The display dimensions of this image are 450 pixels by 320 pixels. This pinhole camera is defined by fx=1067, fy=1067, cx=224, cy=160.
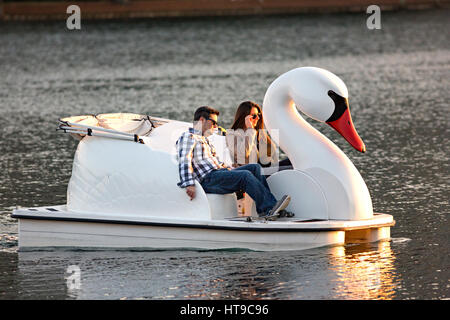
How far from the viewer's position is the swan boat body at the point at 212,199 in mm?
9758

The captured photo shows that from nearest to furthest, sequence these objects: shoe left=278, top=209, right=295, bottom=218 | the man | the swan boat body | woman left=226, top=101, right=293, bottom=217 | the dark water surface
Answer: the dark water surface
the swan boat body
the man
shoe left=278, top=209, right=295, bottom=218
woman left=226, top=101, right=293, bottom=217

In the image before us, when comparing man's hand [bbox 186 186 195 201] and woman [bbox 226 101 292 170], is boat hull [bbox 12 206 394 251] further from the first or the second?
woman [bbox 226 101 292 170]

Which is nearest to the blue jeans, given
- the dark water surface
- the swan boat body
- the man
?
the man

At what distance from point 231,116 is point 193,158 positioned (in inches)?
415

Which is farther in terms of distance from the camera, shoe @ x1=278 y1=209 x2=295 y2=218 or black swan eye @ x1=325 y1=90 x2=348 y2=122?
black swan eye @ x1=325 y1=90 x2=348 y2=122

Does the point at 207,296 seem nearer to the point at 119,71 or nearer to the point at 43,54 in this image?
the point at 119,71

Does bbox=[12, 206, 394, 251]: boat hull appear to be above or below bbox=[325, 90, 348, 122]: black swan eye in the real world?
below

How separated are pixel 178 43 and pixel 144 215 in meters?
31.7

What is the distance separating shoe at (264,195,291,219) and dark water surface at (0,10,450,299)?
366 mm

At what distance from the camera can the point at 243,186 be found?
9.92 meters

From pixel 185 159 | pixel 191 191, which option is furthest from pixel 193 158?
pixel 191 191

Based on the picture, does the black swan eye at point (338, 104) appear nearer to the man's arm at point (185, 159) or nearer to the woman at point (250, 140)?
the woman at point (250, 140)

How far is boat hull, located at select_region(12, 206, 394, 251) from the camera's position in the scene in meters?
9.65

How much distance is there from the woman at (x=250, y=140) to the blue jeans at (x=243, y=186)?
1.82ft
